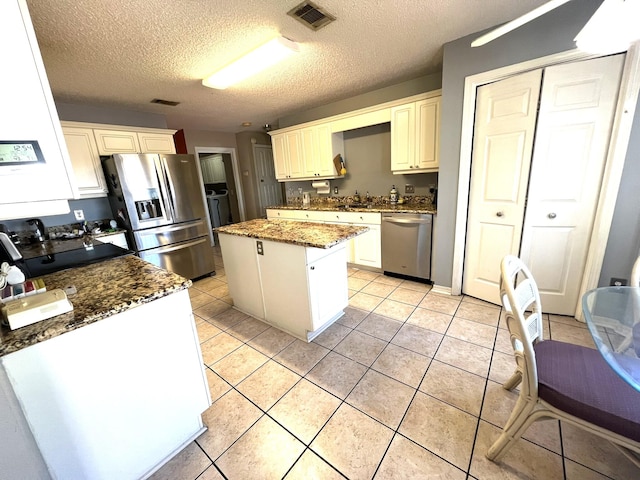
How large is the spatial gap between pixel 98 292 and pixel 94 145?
9.19 feet

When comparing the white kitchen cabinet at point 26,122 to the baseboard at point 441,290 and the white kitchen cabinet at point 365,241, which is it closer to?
the white kitchen cabinet at point 365,241

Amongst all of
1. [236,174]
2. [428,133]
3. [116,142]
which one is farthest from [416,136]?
[236,174]

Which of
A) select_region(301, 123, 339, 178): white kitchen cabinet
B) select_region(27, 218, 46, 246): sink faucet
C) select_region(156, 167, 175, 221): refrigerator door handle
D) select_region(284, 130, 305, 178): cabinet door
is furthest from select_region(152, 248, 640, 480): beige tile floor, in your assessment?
select_region(284, 130, 305, 178): cabinet door

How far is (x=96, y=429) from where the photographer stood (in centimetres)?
102

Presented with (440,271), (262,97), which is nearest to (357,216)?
(440,271)

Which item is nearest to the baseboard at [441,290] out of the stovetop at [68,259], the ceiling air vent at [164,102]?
the stovetop at [68,259]

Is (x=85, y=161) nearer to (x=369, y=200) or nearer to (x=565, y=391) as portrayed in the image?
(x=369, y=200)

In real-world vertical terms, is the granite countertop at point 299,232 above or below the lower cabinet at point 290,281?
above

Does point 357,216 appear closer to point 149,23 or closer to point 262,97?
point 262,97

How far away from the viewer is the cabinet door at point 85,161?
2.86 m

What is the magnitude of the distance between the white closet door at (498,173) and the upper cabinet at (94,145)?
4.00 meters

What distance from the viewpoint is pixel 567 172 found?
6.54 feet

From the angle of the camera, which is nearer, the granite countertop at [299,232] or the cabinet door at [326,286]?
the granite countertop at [299,232]

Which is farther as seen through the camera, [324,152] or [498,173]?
[324,152]
